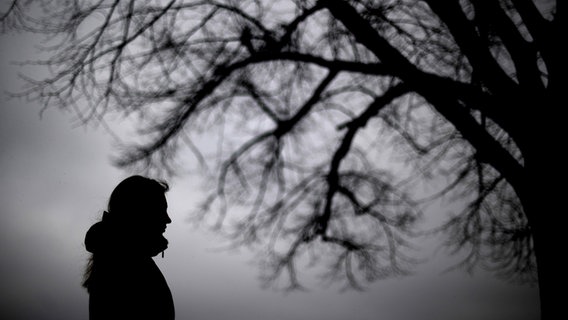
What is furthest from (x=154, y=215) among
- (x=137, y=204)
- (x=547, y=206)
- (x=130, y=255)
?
(x=547, y=206)

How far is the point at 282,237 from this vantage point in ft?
17.4

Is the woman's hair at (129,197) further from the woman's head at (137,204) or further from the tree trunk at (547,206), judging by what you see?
the tree trunk at (547,206)

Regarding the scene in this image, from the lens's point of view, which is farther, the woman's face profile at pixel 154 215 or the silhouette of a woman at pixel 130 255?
the woman's face profile at pixel 154 215

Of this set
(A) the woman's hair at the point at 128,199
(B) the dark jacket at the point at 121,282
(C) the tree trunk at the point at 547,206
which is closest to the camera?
(B) the dark jacket at the point at 121,282

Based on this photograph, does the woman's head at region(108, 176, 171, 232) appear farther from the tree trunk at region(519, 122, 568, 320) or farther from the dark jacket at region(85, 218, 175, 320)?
the tree trunk at region(519, 122, 568, 320)

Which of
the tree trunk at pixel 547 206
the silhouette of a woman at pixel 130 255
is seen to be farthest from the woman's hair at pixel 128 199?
the tree trunk at pixel 547 206

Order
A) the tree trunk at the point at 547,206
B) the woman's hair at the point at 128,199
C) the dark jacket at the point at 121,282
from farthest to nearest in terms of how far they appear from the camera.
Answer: the tree trunk at the point at 547,206, the woman's hair at the point at 128,199, the dark jacket at the point at 121,282

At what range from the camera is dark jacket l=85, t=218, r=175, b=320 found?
1.65 meters

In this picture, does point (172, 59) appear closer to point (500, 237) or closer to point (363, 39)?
point (363, 39)

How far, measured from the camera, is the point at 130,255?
1.78 meters

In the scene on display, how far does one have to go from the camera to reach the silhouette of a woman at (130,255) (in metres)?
1.66

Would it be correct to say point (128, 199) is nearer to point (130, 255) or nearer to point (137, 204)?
point (137, 204)

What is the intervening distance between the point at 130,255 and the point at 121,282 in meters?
0.14

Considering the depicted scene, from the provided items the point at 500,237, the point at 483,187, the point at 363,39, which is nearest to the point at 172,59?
the point at 363,39
